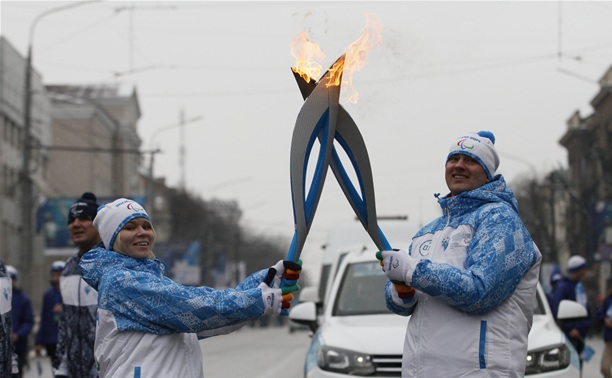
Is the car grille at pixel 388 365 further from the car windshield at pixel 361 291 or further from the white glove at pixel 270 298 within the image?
the white glove at pixel 270 298

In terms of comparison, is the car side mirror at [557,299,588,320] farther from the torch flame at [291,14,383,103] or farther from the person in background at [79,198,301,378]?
the person in background at [79,198,301,378]

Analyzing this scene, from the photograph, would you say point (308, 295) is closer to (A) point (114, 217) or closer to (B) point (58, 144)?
(A) point (114, 217)

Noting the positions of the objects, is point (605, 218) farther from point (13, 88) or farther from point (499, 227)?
point (499, 227)

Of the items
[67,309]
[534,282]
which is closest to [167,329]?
[534,282]

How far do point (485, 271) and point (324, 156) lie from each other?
861 mm

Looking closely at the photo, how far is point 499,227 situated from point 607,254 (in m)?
32.1

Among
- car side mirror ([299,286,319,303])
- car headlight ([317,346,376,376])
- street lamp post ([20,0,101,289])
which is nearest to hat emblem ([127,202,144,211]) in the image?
car headlight ([317,346,376,376])

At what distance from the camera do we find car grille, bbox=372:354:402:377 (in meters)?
7.57

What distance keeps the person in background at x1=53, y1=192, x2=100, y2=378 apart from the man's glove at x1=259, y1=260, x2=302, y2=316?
8.86 ft

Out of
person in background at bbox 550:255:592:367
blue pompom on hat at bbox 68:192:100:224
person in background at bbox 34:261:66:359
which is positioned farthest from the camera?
person in background at bbox 550:255:592:367

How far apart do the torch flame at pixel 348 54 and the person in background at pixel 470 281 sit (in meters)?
0.61

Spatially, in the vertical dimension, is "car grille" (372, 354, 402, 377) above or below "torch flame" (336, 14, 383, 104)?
below

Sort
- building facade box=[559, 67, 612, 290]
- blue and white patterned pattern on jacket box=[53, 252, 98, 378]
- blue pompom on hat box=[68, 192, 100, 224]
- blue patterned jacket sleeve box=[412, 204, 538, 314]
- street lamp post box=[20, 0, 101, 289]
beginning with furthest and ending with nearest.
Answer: building facade box=[559, 67, 612, 290]
street lamp post box=[20, 0, 101, 289]
blue pompom on hat box=[68, 192, 100, 224]
blue and white patterned pattern on jacket box=[53, 252, 98, 378]
blue patterned jacket sleeve box=[412, 204, 538, 314]

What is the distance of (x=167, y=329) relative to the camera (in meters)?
4.73
